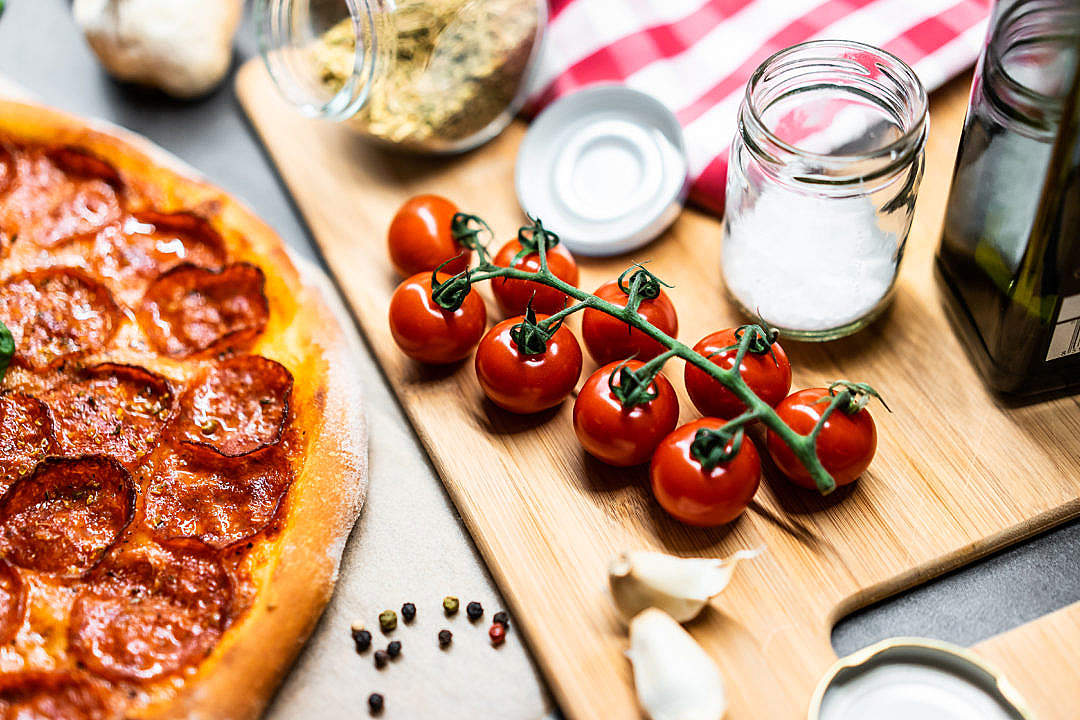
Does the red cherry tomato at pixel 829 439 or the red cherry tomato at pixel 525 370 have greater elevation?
the red cherry tomato at pixel 525 370

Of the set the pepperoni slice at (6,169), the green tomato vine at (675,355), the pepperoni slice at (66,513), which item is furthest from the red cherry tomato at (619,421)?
the pepperoni slice at (6,169)

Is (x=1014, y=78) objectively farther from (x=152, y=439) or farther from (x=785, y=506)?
(x=152, y=439)

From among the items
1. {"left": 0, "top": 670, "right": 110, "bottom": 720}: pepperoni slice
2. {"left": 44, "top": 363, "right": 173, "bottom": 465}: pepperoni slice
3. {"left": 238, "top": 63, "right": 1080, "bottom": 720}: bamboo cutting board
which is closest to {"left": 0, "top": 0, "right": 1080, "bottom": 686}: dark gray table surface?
{"left": 238, "top": 63, "right": 1080, "bottom": 720}: bamboo cutting board

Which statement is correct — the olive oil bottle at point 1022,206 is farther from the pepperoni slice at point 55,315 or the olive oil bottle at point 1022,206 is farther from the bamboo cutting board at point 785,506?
the pepperoni slice at point 55,315

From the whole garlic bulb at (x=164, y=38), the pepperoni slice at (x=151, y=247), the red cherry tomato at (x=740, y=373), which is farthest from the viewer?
the whole garlic bulb at (x=164, y=38)

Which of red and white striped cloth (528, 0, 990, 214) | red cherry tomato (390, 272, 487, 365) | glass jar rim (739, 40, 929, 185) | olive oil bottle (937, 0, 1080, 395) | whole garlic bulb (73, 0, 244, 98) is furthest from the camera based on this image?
whole garlic bulb (73, 0, 244, 98)

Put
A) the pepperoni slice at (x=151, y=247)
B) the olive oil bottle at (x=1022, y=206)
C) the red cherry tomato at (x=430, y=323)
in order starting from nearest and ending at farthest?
the olive oil bottle at (x=1022, y=206) < the red cherry tomato at (x=430, y=323) < the pepperoni slice at (x=151, y=247)

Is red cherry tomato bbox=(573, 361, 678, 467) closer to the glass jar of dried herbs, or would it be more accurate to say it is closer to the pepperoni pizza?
the pepperoni pizza
